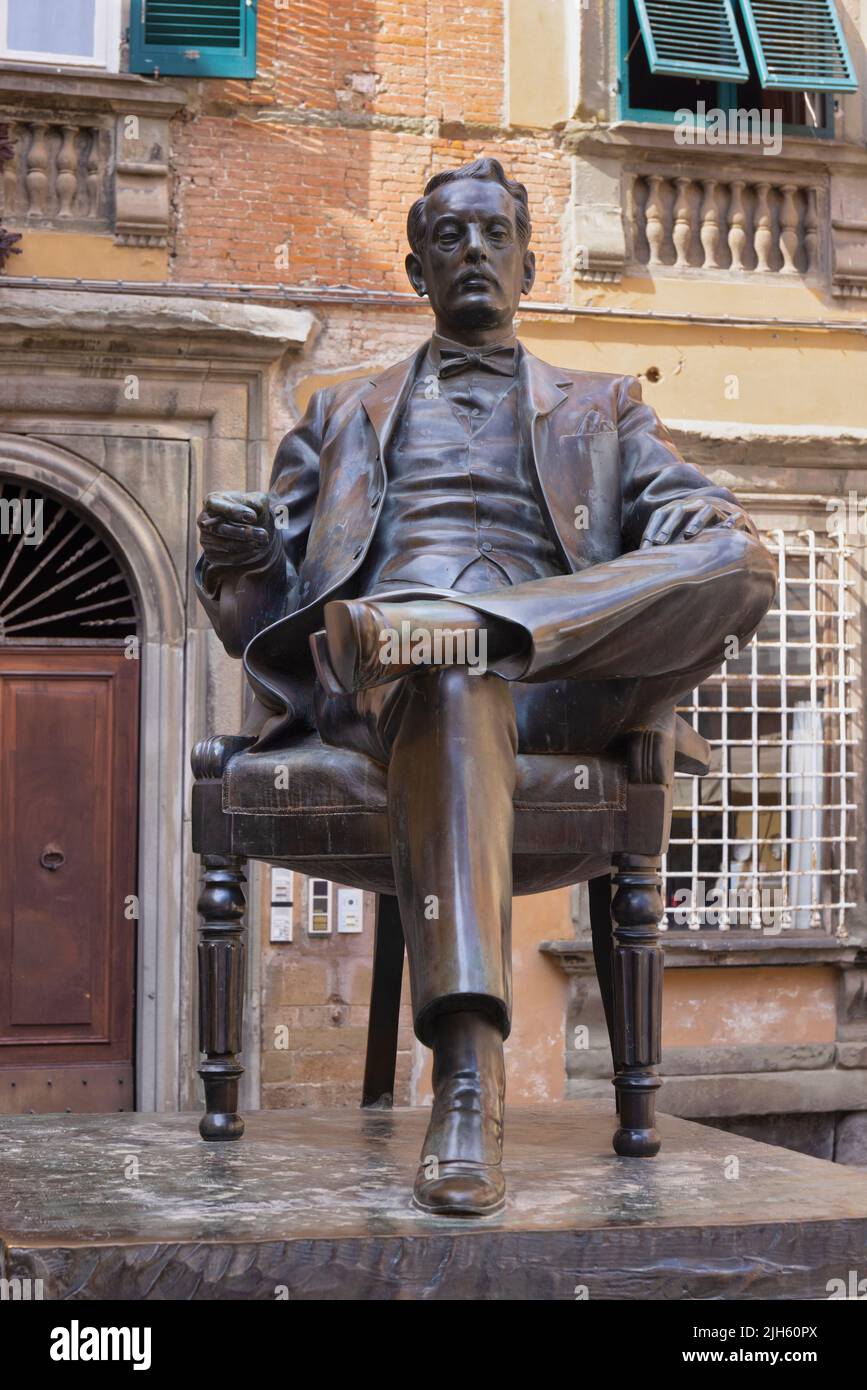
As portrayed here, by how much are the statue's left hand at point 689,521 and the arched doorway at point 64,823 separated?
5523 millimetres

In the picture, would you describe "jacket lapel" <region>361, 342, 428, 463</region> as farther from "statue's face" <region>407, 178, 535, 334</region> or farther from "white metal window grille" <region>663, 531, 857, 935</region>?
"white metal window grille" <region>663, 531, 857, 935</region>

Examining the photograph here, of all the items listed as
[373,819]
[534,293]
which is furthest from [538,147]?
[373,819]

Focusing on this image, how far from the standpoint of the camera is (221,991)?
343 centimetres

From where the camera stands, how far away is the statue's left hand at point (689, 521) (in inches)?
125

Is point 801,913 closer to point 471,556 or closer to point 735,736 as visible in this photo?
point 735,736

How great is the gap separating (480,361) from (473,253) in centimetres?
24

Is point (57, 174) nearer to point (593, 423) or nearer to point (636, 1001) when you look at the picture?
point (593, 423)

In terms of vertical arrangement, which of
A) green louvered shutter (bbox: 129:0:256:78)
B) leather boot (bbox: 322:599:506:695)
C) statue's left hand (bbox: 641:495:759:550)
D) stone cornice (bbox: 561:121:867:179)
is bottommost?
leather boot (bbox: 322:599:506:695)

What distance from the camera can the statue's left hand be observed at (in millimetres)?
3184

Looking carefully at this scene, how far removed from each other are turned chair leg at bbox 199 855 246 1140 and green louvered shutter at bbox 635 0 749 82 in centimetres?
646

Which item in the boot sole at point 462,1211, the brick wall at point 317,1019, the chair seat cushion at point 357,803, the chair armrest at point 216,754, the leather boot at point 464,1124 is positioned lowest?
the brick wall at point 317,1019

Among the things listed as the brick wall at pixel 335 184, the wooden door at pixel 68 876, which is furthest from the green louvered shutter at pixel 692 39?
the wooden door at pixel 68 876

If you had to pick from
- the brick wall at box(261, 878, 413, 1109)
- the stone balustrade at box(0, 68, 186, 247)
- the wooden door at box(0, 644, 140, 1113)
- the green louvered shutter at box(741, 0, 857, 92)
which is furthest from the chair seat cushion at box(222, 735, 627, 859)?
the green louvered shutter at box(741, 0, 857, 92)

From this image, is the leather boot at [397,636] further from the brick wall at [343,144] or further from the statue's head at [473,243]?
the brick wall at [343,144]
